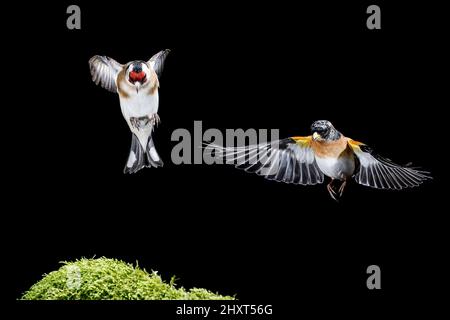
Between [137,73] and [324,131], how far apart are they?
3.85 ft

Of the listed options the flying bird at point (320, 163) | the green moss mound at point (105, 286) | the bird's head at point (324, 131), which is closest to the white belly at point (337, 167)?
the flying bird at point (320, 163)

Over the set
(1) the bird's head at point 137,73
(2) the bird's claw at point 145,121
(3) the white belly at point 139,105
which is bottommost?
(2) the bird's claw at point 145,121

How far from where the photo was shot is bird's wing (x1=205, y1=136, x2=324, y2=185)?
19.3 ft

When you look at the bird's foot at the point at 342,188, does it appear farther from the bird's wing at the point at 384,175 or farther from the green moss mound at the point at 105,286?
the green moss mound at the point at 105,286

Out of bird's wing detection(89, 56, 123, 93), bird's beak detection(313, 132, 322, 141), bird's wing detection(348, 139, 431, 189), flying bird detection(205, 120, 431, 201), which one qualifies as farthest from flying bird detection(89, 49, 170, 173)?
bird's wing detection(348, 139, 431, 189)

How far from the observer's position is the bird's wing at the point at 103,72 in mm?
5969

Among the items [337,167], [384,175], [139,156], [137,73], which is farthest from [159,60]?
[384,175]

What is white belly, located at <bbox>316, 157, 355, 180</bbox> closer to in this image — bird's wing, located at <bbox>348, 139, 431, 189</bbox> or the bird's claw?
bird's wing, located at <bbox>348, 139, 431, 189</bbox>

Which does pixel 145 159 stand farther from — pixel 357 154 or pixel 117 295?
pixel 357 154

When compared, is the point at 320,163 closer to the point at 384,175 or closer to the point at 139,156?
the point at 384,175

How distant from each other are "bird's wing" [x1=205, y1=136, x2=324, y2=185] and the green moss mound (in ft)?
2.66

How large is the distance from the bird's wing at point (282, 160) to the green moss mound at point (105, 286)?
810mm

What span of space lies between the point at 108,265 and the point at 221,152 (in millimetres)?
972
